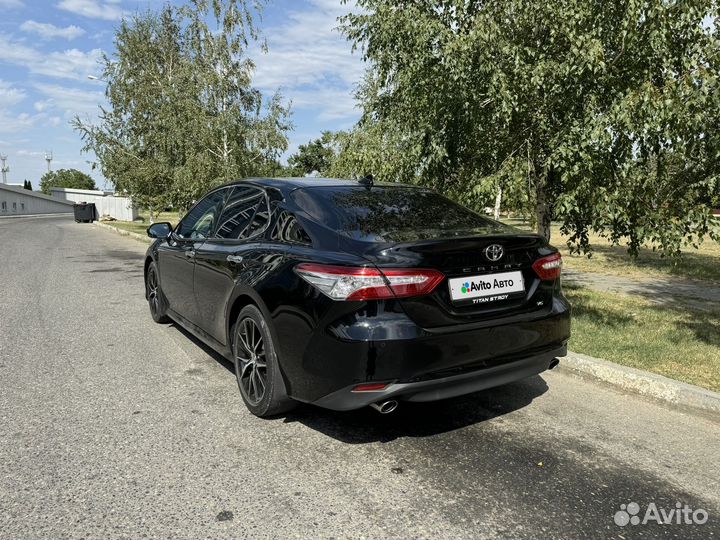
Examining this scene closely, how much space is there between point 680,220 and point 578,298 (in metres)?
3.12

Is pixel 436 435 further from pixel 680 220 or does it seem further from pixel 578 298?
pixel 578 298

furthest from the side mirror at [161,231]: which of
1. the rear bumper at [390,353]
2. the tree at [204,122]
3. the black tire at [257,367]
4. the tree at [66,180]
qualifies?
the tree at [66,180]

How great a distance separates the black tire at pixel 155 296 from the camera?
594 cm

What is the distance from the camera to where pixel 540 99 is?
5512 mm

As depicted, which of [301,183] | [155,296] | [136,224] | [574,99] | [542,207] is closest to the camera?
[301,183]

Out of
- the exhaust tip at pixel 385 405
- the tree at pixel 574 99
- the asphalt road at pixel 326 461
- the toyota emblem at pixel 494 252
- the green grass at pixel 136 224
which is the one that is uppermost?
the tree at pixel 574 99

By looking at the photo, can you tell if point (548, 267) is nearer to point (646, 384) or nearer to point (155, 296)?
point (646, 384)

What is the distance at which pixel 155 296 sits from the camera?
625cm

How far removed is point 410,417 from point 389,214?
138 cm

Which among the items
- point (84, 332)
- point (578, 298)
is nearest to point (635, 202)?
point (578, 298)

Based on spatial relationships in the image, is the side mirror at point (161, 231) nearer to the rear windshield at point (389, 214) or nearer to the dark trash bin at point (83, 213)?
the rear windshield at point (389, 214)

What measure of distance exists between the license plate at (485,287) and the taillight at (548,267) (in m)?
0.18

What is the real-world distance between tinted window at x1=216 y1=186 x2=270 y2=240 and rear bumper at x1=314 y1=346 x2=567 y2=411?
4.70 ft

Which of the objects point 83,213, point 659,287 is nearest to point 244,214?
point 659,287
